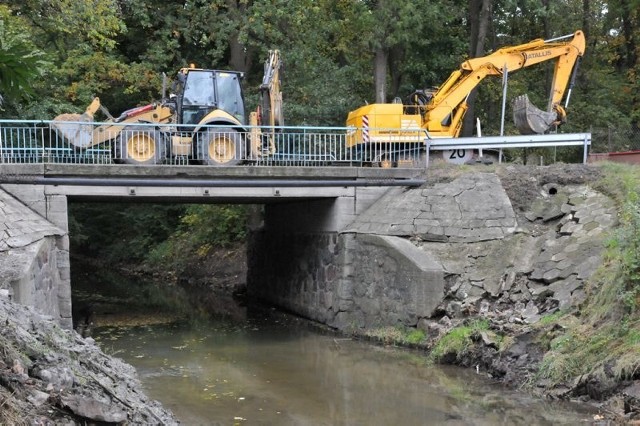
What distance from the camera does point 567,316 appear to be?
11.1m

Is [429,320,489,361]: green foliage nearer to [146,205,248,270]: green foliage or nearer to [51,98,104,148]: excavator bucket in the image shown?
[51,98,104,148]: excavator bucket

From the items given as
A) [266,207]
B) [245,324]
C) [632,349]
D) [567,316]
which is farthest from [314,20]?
[632,349]

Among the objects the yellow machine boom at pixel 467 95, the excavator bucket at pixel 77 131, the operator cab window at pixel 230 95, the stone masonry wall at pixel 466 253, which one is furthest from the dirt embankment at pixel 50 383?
the yellow machine boom at pixel 467 95

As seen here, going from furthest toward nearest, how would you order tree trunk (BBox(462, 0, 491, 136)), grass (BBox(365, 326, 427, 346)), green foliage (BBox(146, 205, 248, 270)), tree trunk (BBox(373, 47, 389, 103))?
green foliage (BBox(146, 205, 248, 270)) < tree trunk (BBox(462, 0, 491, 136)) < tree trunk (BBox(373, 47, 389, 103)) < grass (BBox(365, 326, 427, 346))

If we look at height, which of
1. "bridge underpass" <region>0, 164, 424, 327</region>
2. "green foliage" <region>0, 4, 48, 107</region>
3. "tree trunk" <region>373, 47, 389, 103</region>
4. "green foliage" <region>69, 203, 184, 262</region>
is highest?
"tree trunk" <region>373, 47, 389, 103</region>

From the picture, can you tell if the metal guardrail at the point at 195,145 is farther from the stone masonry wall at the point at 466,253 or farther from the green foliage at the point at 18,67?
the green foliage at the point at 18,67

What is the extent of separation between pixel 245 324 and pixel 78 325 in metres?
3.93

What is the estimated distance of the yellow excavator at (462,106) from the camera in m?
18.4

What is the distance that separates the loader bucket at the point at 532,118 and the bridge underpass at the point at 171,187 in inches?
152

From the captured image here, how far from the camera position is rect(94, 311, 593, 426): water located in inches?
372

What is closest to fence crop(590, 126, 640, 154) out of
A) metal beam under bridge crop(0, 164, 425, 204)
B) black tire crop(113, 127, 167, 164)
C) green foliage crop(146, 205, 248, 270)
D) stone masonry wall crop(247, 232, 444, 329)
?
metal beam under bridge crop(0, 164, 425, 204)

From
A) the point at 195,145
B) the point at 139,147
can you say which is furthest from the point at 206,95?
the point at 139,147

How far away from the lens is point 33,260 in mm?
11586

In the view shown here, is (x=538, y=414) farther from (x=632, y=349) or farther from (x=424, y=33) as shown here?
(x=424, y=33)
